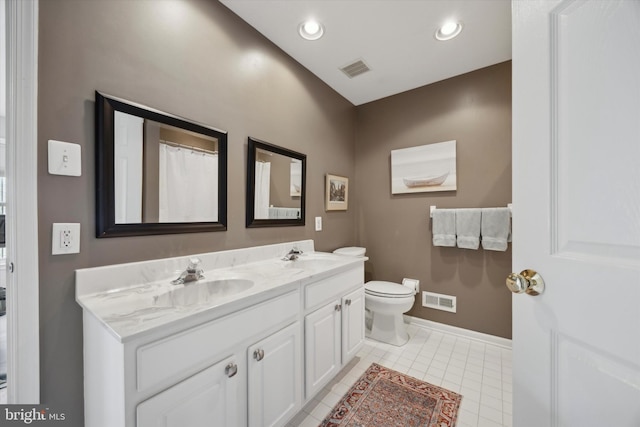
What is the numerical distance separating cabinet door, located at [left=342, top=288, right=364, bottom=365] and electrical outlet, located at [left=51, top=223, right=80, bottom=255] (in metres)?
1.39

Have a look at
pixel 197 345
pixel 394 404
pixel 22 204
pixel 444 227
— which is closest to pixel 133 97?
pixel 22 204

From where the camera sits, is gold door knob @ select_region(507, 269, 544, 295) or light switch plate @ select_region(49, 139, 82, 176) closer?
gold door knob @ select_region(507, 269, 544, 295)

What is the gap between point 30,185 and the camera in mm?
902

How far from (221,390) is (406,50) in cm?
244

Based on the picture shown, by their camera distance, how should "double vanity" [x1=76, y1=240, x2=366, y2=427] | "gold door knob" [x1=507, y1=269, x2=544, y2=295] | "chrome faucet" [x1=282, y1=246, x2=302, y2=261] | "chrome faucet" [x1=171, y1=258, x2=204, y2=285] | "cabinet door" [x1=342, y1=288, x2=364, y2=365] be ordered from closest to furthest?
"gold door knob" [x1=507, y1=269, x2=544, y2=295]
"double vanity" [x1=76, y1=240, x2=366, y2=427]
"chrome faucet" [x1=171, y1=258, x2=204, y2=285]
"cabinet door" [x1=342, y1=288, x2=364, y2=365]
"chrome faucet" [x1=282, y1=246, x2=302, y2=261]

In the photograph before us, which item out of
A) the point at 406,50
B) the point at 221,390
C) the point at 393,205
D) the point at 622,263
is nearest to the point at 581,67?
the point at 622,263

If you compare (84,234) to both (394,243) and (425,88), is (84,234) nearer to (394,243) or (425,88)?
(394,243)

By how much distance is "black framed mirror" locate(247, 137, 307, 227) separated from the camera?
1.70 meters

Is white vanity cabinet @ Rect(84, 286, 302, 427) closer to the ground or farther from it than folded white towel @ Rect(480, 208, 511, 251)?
closer to the ground

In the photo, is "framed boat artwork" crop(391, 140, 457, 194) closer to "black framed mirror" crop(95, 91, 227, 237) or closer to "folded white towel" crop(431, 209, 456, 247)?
"folded white towel" crop(431, 209, 456, 247)

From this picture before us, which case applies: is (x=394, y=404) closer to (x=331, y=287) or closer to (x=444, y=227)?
(x=331, y=287)

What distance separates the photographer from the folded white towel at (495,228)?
2010 millimetres

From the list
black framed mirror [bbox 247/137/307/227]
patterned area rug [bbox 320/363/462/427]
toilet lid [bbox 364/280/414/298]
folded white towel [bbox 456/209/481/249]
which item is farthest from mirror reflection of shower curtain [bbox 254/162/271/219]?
folded white towel [bbox 456/209/481/249]

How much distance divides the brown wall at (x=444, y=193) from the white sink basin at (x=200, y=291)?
1804 mm
